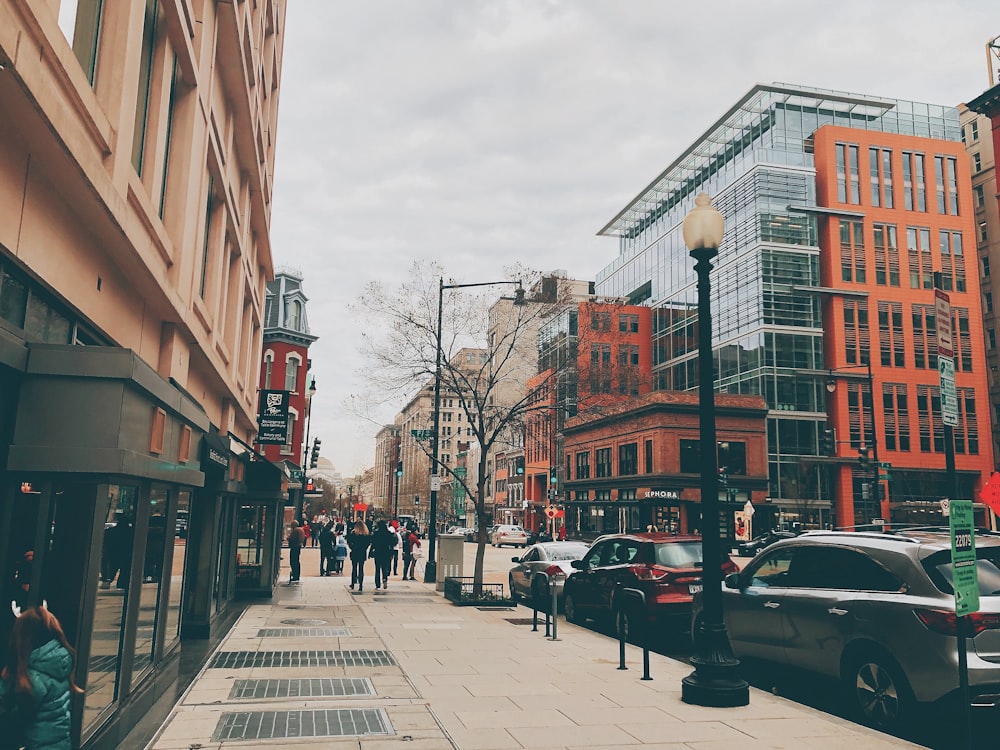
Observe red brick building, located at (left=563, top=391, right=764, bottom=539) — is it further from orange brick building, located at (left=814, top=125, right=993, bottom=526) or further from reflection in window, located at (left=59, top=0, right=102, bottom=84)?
reflection in window, located at (left=59, top=0, right=102, bottom=84)

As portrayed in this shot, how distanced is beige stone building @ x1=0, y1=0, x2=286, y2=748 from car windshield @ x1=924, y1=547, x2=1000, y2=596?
6960 mm

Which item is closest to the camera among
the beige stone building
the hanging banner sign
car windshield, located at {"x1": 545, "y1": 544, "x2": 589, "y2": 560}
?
the beige stone building

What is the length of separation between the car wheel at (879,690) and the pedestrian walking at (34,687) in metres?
6.77

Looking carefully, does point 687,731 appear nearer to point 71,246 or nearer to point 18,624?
point 18,624

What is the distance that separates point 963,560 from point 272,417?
18.0m

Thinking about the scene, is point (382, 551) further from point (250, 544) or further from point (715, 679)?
point (715, 679)

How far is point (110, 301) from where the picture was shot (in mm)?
7020

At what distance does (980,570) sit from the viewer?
297 inches

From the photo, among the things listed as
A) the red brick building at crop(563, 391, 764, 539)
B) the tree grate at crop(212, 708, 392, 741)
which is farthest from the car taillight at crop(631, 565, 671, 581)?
the red brick building at crop(563, 391, 764, 539)

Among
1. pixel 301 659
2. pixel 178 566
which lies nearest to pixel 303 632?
pixel 301 659

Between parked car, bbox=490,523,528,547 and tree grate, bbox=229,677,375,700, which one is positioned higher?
parked car, bbox=490,523,528,547

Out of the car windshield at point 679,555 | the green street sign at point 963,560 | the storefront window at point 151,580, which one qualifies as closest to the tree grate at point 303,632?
the storefront window at point 151,580

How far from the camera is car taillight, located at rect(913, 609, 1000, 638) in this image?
22.9 ft

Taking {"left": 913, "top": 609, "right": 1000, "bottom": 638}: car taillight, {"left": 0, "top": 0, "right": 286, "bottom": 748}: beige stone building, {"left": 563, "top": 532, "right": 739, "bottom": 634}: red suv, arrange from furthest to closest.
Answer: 1. {"left": 563, "top": 532, "right": 739, "bottom": 634}: red suv
2. {"left": 913, "top": 609, "right": 1000, "bottom": 638}: car taillight
3. {"left": 0, "top": 0, "right": 286, "bottom": 748}: beige stone building
